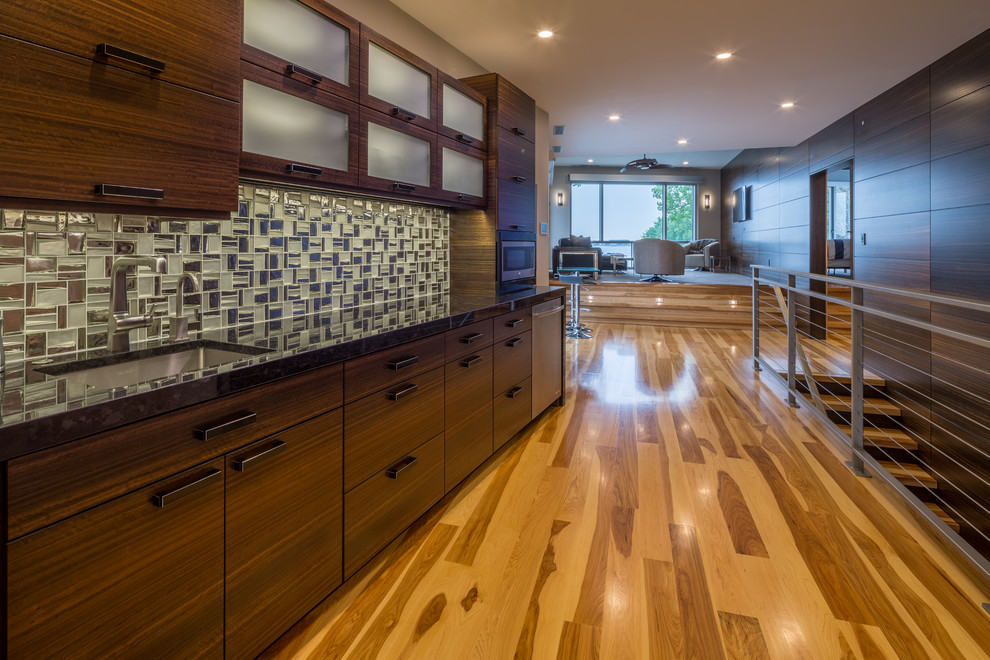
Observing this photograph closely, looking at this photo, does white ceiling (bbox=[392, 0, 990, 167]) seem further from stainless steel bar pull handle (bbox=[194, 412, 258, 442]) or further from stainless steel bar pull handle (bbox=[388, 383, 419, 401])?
stainless steel bar pull handle (bbox=[194, 412, 258, 442])

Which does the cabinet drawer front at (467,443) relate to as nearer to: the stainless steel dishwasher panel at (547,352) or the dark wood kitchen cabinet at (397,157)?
the stainless steel dishwasher panel at (547,352)

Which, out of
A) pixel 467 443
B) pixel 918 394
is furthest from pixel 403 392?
pixel 918 394

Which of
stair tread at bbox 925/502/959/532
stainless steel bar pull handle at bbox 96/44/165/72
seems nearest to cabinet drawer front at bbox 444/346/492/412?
stainless steel bar pull handle at bbox 96/44/165/72

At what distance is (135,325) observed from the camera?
1.54m

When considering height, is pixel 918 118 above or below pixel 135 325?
above

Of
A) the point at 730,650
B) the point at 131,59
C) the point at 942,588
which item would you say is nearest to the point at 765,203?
the point at 942,588

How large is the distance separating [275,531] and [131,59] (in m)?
1.20

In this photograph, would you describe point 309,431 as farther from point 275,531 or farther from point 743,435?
Answer: point 743,435

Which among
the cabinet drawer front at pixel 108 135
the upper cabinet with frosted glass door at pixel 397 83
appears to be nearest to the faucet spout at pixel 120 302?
the cabinet drawer front at pixel 108 135

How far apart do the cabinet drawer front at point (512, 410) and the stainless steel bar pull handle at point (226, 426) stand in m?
1.53

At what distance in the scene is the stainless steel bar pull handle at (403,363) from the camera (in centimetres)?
177

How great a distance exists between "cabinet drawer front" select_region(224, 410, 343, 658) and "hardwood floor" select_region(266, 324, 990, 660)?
0.54 ft

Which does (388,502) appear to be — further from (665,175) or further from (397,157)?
(665,175)

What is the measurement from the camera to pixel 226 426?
1.17m
